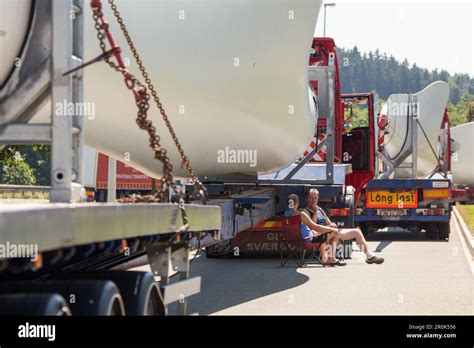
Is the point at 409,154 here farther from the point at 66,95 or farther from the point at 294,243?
the point at 66,95

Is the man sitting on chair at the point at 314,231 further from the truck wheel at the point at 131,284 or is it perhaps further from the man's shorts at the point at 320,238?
the truck wheel at the point at 131,284

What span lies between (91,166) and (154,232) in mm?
34482

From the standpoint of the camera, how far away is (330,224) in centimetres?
1559

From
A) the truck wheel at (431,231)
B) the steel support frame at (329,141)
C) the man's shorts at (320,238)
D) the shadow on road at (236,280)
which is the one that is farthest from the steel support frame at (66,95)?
the truck wheel at (431,231)

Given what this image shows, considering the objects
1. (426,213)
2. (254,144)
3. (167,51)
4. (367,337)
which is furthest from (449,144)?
(367,337)

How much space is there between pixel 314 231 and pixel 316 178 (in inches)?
37.7

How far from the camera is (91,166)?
39.7 metres

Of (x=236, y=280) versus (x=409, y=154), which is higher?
(x=409, y=154)

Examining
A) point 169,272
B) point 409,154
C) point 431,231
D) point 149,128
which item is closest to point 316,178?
point 431,231

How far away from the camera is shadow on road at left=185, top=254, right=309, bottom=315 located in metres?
11.3

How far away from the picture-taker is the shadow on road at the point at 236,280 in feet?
37.2

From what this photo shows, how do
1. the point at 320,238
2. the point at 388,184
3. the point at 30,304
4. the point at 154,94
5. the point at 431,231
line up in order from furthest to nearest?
the point at 431,231, the point at 388,184, the point at 320,238, the point at 154,94, the point at 30,304

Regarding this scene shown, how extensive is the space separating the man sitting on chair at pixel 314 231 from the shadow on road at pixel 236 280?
1.57 ft

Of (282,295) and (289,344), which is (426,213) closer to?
(282,295)
